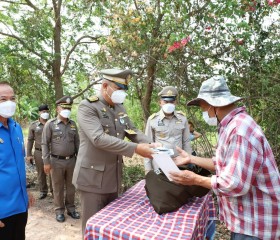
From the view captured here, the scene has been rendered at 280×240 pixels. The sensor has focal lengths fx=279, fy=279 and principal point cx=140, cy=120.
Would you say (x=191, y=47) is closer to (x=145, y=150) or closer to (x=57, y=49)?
(x=145, y=150)

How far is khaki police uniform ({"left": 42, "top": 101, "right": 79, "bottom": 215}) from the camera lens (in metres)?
4.82

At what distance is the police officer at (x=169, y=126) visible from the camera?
4207mm

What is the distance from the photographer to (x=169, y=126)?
4.25 meters

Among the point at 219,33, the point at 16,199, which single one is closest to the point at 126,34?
the point at 219,33

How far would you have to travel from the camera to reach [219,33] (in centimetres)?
416

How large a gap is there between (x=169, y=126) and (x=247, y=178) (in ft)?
8.67

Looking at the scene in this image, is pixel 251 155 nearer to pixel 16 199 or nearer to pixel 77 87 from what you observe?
pixel 16 199

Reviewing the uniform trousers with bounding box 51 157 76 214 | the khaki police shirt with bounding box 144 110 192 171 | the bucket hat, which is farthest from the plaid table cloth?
the uniform trousers with bounding box 51 157 76 214

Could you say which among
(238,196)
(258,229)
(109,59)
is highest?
(109,59)

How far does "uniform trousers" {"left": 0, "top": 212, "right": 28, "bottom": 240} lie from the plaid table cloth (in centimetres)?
79

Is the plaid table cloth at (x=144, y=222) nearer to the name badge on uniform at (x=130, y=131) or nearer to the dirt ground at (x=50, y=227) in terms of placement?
the name badge on uniform at (x=130, y=131)

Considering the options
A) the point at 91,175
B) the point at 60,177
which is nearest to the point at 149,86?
the point at 60,177

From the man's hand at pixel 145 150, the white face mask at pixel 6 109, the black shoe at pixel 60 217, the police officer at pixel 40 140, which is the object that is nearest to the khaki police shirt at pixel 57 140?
the black shoe at pixel 60 217

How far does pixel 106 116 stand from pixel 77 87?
5.78 metres
